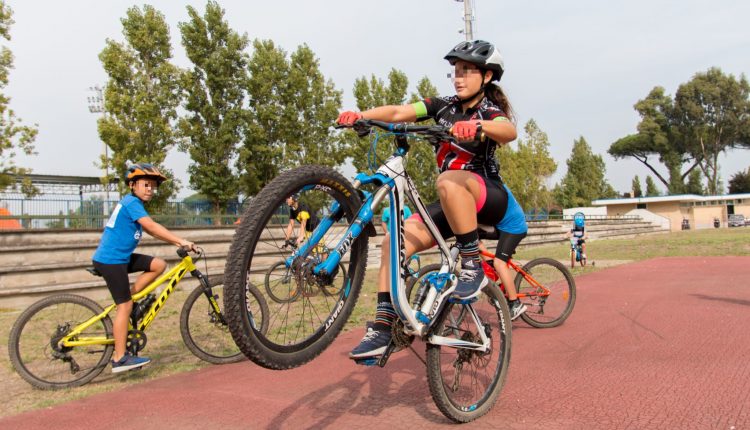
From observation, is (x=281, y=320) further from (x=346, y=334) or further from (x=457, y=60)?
(x=346, y=334)

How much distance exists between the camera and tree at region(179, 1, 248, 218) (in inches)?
966

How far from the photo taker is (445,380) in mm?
3604

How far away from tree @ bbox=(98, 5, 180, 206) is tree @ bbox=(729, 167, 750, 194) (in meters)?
94.9

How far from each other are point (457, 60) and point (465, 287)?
1.58 metres

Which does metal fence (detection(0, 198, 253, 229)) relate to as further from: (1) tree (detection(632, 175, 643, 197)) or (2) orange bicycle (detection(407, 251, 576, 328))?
(1) tree (detection(632, 175, 643, 197))

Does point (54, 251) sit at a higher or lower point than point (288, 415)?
higher

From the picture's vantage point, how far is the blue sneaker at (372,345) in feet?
10.1

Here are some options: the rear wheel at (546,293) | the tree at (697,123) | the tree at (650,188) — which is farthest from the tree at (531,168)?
the tree at (650,188)

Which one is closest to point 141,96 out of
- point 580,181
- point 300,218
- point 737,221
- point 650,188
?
point 300,218

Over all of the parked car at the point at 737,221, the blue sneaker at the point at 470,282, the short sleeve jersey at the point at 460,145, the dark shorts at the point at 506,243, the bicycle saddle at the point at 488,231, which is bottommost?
the parked car at the point at 737,221

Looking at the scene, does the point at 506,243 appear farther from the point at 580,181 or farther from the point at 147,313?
the point at 580,181

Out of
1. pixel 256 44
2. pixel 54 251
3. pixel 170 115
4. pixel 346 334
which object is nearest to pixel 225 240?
pixel 54 251

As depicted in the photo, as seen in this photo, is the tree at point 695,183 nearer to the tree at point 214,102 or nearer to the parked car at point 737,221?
the parked car at point 737,221

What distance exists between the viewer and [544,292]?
6.71 metres
